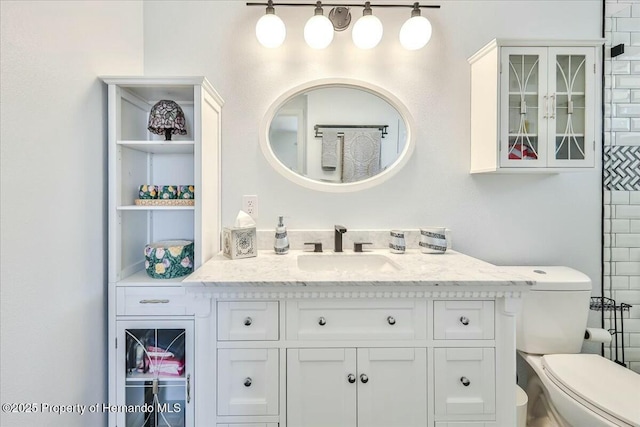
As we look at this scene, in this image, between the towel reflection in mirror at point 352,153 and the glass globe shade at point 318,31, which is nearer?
the glass globe shade at point 318,31

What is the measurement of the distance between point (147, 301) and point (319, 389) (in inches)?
35.1

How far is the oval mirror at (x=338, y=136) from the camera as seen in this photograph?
1934mm

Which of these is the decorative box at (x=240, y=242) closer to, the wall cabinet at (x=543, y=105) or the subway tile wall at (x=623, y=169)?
the wall cabinet at (x=543, y=105)

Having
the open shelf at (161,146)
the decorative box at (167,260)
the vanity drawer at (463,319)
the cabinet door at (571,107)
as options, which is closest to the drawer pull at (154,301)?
the decorative box at (167,260)

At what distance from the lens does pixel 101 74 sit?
1.60 metres

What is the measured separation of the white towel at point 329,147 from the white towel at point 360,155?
2.0 inches

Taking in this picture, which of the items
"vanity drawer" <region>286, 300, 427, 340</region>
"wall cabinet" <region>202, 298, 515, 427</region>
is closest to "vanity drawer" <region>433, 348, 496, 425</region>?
"wall cabinet" <region>202, 298, 515, 427</region>

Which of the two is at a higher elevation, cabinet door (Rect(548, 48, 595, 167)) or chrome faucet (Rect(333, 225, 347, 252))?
cabinet door (Rect(548, 48, 595, 167))

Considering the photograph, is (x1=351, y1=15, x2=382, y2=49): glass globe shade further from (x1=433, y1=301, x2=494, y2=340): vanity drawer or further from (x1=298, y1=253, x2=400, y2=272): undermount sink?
(x1=433, y1=301, x2=494, y2=340): vanity drawer

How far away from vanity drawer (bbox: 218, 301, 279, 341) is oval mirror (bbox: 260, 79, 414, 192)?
0.82 metres

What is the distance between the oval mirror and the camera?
1934 mm

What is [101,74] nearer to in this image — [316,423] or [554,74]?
[316,423]

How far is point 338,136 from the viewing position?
1.93m

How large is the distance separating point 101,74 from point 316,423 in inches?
70.8
